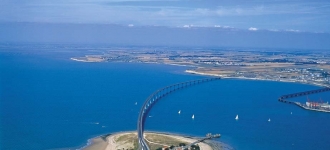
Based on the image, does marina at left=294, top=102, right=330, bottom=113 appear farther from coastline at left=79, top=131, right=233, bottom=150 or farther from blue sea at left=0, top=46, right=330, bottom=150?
coastline at left=79, top=131, right=233, bottom=150

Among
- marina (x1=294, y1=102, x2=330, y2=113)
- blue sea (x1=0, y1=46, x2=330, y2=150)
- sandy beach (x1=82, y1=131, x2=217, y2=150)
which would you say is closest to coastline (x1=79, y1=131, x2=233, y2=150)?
sandy beach (x1=82, y1=131, x2=217, y2=150)

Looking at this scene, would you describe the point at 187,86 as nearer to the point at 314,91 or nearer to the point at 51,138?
the point at 314,91

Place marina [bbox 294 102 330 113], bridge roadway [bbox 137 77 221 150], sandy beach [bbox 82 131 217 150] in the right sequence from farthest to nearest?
marina [bbox 294 102 330 113] < bridge roadway [bbox 137 77 221 150] < sandy beach [bbox 82 131 217 150]

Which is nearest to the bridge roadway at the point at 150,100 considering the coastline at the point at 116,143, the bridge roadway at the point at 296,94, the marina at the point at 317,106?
the coastline at the point at 116,143

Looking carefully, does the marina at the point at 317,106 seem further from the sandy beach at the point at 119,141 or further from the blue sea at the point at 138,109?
the sandy beach at the point at 119,141

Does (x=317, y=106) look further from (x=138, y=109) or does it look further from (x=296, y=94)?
(x=138, y=109)
